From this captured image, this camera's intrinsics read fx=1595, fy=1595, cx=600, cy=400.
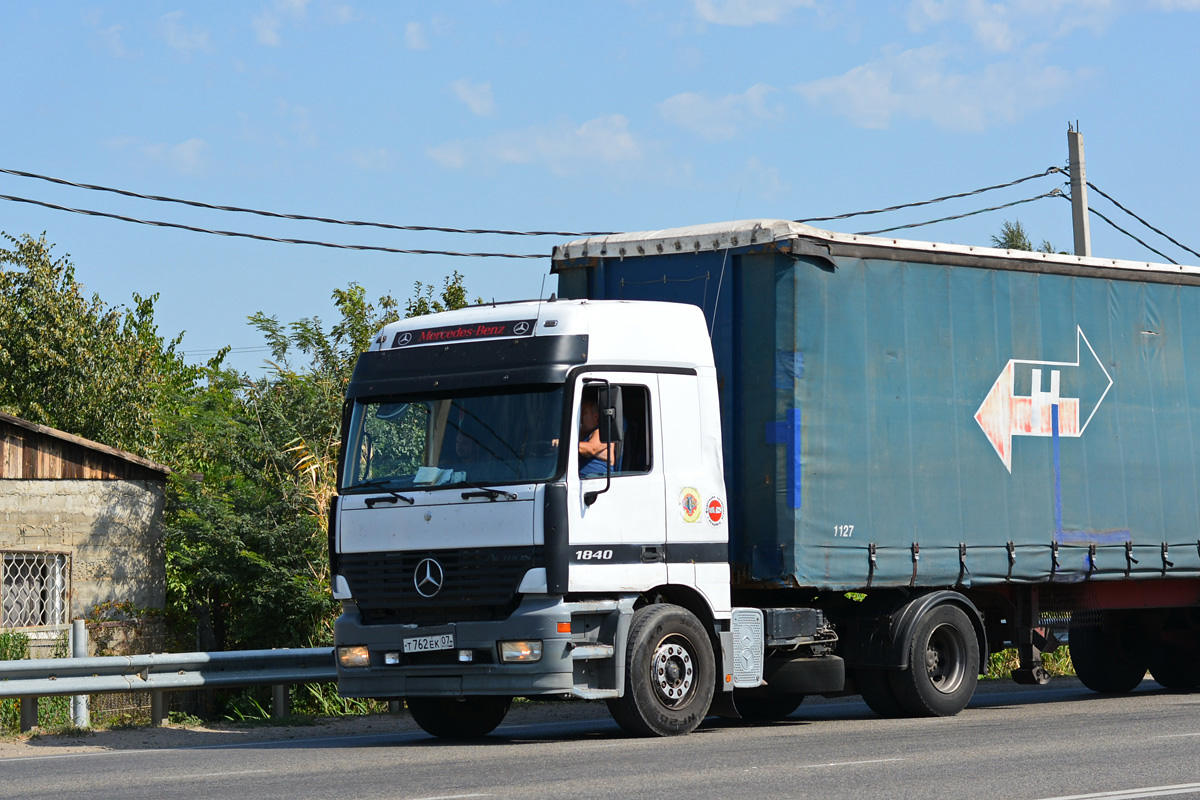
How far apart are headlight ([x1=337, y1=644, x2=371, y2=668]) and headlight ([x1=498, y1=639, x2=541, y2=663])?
1.21m

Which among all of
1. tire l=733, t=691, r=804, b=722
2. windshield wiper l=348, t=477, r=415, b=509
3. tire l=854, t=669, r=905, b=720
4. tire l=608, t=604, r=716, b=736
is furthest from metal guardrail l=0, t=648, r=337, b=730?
tire l=854, t=669, r=905, b=720

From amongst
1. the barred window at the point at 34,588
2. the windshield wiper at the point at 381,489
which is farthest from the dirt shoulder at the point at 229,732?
the barred window at the point at 34,588

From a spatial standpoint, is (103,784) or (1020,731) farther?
(1020,731)

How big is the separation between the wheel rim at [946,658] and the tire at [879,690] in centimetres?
42

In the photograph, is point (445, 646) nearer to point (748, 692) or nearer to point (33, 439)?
point (748, 692)

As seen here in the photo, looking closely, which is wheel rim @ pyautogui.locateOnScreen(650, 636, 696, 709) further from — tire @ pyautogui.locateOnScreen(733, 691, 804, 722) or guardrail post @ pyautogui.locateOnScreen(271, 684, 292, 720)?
guardrail post @ pyautogui.locateOnScreen(271, 684, 292, 720)

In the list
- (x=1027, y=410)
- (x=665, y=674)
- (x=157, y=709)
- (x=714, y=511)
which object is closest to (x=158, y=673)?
(x=157, y=709)

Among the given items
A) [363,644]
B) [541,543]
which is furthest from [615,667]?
[363,644]

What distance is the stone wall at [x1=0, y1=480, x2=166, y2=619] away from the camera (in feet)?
66.5

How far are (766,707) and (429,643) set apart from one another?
4047 millimetres

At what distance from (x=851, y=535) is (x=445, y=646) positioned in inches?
138

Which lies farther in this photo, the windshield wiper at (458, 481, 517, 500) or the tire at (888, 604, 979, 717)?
the tire at (888, 604, 979, 717)

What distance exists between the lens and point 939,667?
13.8 metres

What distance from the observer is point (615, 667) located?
37.7ft
